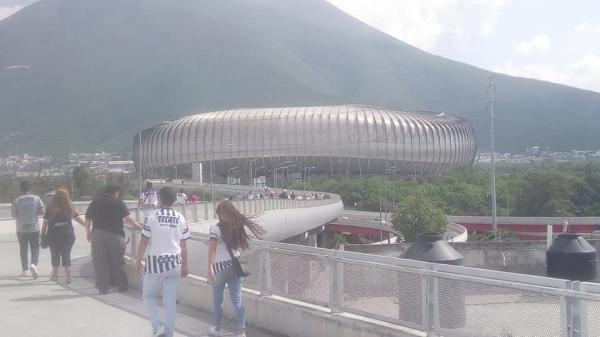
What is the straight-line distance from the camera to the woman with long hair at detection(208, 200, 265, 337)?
27.6 ft

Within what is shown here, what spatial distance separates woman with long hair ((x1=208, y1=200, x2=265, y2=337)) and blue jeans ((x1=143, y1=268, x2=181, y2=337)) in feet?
1.49

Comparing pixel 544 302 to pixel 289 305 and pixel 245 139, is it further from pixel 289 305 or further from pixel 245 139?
pixel 245 139

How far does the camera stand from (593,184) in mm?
75250

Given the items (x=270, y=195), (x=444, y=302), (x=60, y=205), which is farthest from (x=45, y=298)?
(x=270, y=195)

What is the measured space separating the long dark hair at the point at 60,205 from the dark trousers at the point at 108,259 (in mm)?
1068

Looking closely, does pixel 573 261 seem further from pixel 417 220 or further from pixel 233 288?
pixel 417 220

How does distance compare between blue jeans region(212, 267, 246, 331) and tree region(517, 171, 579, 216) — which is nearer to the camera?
blue jeans region(212, 267, 246, 331)

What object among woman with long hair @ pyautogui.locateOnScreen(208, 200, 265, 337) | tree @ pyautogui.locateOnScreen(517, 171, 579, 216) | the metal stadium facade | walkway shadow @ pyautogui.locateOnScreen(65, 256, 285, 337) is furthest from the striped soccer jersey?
the metal stadium facade

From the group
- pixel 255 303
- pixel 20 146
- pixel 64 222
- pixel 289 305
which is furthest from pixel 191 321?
pixel 20 146

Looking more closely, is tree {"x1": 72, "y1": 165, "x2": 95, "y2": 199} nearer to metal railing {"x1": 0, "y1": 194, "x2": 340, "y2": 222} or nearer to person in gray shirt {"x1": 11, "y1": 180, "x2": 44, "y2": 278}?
metal railing {"x1": 0, "y1": 194, "x2": 340, "y2": 222}

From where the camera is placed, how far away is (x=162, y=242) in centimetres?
815

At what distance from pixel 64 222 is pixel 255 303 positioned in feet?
15.1

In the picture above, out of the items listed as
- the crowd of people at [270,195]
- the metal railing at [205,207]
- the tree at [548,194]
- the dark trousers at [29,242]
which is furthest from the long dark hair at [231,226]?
the tree at [548,194]

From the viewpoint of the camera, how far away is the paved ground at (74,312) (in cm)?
939
